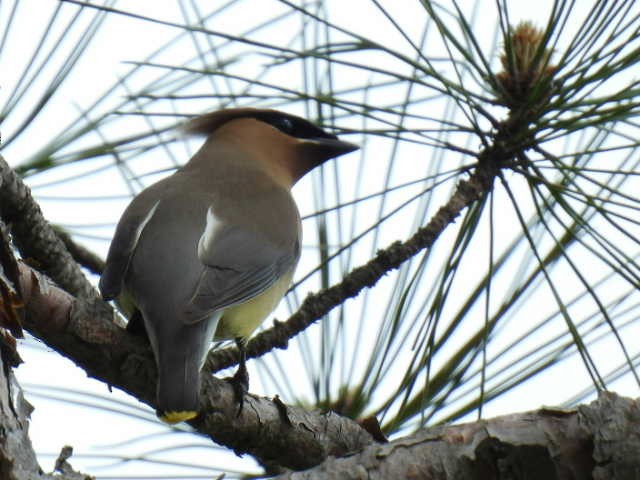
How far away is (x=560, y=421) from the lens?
1626 mm

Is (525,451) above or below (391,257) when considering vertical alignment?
below

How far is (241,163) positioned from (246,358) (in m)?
1.00

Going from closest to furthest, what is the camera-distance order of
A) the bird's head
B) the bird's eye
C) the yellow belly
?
1. the yellow belly
2. the bird's head
3. the bird's eye

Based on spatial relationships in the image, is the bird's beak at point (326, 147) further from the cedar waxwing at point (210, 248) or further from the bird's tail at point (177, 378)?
the bird's tail at point (177, 378)

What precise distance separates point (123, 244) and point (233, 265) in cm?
29

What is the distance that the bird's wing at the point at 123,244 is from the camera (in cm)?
238

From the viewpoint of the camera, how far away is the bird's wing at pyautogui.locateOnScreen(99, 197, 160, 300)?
2.38 metres

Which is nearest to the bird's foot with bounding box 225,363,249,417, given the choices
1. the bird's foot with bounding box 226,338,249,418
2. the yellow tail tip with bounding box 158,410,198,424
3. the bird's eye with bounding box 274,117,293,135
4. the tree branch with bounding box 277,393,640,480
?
the bird's foot with bounding box 226,338,249,418

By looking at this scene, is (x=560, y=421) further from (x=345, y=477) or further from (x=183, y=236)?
(x=183, y=236)

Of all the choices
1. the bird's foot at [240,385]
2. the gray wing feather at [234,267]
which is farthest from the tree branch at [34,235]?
the bird's foot at [240,385]

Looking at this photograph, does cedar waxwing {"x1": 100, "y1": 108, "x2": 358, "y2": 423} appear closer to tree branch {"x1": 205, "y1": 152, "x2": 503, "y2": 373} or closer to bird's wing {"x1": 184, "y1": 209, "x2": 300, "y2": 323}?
bird's wing {"x1": 184, "y1": 209, "x2": 300, "y2": 323}

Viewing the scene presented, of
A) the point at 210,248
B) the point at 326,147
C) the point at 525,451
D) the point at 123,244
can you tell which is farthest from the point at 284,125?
the point at 525,451

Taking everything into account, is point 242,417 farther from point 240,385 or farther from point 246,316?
point 246,316

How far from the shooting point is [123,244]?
8.45 ft
